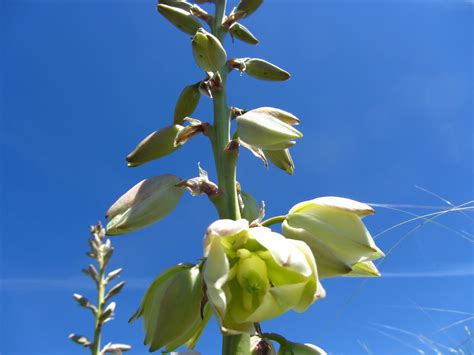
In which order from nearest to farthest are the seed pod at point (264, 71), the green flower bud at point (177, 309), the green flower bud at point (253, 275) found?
the green flower bud at point (253, 275) → the green flower bud at point (177, 309) → the seed pod at point (264, 71)

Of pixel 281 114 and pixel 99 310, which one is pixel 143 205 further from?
pixel 99 310

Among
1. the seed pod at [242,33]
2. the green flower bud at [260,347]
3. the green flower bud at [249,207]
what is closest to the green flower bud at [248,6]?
the seed pod at [242,33]

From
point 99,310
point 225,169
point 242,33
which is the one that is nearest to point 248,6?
point 242,33

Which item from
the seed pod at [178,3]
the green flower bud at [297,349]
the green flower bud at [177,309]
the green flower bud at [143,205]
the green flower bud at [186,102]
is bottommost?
the green flower bud at [297,349]

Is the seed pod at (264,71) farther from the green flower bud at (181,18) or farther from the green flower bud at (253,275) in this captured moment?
the green flower bud at (253,275)

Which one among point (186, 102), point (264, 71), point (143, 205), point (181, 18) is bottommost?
point (143, 205)

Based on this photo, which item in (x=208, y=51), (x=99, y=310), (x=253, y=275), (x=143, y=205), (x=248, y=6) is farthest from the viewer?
(x=99, y=310)

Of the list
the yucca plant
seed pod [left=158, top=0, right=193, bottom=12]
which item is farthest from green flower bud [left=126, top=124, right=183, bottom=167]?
seed pod [left=158, top=0, right=193, bottom=12]
